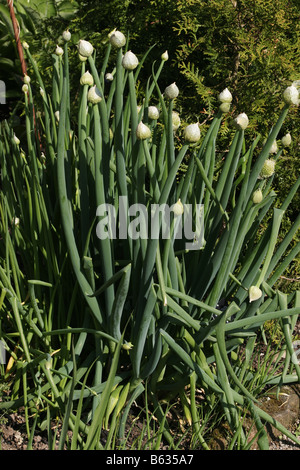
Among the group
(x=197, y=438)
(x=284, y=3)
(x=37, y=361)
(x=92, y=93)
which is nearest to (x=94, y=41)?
(x=284, y=3)

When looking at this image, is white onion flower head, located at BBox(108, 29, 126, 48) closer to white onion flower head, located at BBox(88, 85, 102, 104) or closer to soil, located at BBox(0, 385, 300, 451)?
white onion flower head, located at BBox(88, 85, 102, 104)

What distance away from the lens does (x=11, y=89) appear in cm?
338

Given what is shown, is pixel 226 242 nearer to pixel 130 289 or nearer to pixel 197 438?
pixel 130 289

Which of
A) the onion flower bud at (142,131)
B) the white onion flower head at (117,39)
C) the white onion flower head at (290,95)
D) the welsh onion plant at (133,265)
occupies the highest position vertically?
the white onion flower head at (117,39)

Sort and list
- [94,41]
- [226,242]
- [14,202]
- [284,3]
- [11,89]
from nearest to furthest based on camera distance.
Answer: [226,242]
[14,202]
[284,3]
[94,41]
[11,89]

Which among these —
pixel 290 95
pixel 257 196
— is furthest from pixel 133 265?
pixel 290 95

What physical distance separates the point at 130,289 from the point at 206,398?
40cm

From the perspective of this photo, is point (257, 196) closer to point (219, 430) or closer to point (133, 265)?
point (133, 265)

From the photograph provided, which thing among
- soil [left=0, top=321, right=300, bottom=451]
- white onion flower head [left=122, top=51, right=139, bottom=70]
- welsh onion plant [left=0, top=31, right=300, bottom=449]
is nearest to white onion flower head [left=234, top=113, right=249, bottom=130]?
welsh onion plant [left=0, top=31, right=300, bottom=449]

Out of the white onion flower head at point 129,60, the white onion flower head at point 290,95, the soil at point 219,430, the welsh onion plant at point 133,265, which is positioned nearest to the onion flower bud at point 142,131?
the welsh onion plant at point 133,265

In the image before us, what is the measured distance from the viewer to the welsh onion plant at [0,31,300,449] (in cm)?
136

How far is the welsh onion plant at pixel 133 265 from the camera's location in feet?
4.47

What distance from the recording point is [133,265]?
1510 mm

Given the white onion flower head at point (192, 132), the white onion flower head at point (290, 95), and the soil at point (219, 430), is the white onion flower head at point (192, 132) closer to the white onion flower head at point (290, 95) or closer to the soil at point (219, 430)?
the white onion flower head at point (290, 95)
